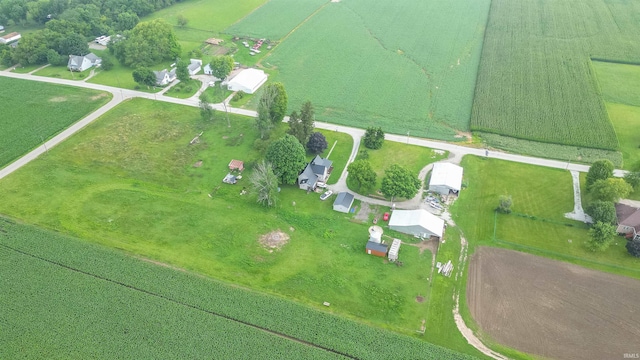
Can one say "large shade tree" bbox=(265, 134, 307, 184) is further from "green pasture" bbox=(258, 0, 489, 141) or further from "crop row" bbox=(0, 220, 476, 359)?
"crop row" bbox=(0, 220, 476, 359)

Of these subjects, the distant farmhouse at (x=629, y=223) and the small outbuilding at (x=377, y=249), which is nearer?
the small outbuilding at (x=377, y=249)

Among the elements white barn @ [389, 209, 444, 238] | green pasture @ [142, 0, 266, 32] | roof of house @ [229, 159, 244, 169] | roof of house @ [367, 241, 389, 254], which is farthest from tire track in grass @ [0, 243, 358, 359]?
green pasture @ [142, 0, 266, 32]

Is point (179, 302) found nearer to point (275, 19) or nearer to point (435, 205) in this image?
point (435, 205)

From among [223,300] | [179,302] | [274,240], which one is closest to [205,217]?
[274,240]

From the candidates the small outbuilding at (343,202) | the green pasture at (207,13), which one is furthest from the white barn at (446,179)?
the green pasture at (207,13)

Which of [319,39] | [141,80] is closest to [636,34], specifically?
[319,39]

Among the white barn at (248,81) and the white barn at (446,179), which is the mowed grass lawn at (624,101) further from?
the white barn at (248,81)
